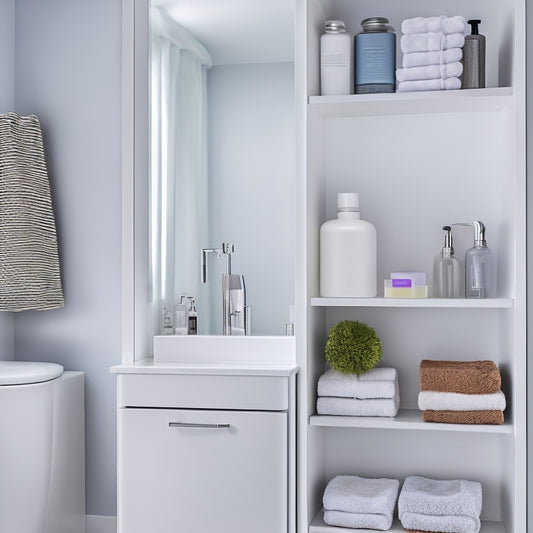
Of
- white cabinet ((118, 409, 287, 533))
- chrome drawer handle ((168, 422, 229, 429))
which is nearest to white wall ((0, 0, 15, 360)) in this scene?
white cabinet ((118, 409, 287, 533))

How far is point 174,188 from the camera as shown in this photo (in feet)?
7.44

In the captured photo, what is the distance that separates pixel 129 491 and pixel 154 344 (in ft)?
1.35

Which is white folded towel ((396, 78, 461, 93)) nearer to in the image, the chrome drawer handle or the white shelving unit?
the white shelving unit

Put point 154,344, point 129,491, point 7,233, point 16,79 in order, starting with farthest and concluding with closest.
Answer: point 16,79
point 7,233
point 154,344
point 129,491

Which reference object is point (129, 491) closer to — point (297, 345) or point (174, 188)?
point (297, 345)

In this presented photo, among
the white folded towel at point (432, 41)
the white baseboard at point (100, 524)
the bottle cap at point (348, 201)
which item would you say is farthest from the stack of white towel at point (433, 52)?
the white baseboard at point (100, 524)

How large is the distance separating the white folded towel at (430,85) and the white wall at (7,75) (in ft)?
4.45

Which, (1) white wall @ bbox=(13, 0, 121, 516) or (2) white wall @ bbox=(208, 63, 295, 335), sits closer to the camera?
(2) white wall @ bbox=(208, 63, 295, 335)

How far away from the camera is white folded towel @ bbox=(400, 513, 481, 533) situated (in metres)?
1.95

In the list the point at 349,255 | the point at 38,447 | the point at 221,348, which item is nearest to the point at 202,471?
the point at 221,348

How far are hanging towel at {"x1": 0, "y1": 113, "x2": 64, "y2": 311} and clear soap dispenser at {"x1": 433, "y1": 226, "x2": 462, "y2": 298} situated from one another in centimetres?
124

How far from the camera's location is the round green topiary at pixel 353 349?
205 centimetres

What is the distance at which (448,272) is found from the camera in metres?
2.12

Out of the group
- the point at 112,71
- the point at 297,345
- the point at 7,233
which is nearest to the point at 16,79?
the point at 112,71
